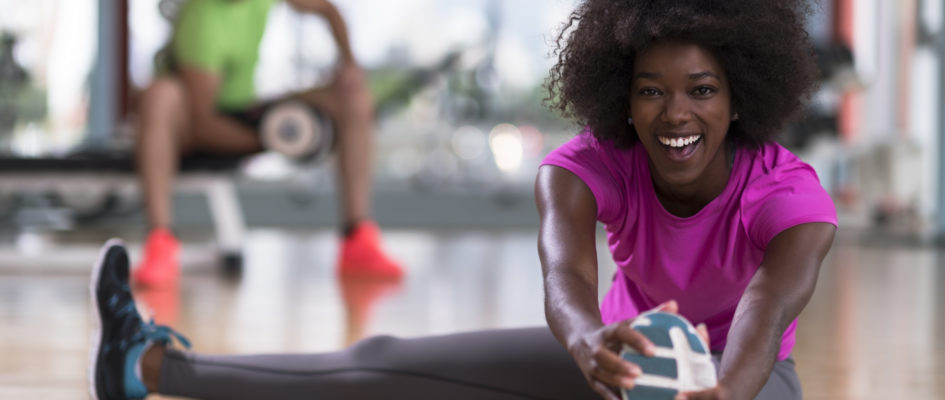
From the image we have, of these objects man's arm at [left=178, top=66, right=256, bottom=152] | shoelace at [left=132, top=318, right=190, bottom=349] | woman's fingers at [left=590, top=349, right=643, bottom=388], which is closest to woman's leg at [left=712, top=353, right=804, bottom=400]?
woman's fingers at [left=590, top=349, right=643, bottom=388]

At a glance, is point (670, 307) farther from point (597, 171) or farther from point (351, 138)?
point (351, 138)

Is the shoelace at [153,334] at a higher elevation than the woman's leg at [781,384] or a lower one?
higher

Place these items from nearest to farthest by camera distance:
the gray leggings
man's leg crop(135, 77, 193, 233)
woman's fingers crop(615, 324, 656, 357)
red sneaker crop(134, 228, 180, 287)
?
woman's fingers crop(615, 324, 656, 357)
the gray leggings
red sneaker crop(134, 228, 180, 287)
man's leg crop(135, 77, 193, 233)

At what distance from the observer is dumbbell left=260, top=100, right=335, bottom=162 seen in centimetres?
292

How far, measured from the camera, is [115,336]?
4.04ft

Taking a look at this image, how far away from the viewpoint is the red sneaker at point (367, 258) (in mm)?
2906

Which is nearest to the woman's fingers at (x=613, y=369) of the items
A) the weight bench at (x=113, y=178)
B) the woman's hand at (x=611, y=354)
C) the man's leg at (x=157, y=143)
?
the woman's hand at (x=611, y=354)

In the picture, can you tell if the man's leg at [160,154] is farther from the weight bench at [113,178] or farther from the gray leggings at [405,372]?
the gray leggings at [405,372]

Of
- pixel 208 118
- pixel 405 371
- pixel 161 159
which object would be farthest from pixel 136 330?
pixel 208 118

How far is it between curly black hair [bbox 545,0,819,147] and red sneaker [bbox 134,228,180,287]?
1.83 meters

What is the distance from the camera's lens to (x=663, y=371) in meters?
0.76

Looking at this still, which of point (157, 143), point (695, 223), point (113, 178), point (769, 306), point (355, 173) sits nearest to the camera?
point (769, 306)

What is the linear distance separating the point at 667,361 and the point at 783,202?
0.79 feet

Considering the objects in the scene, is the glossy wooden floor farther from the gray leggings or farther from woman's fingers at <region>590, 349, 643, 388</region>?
woman's fingers at <region>590, 349, 643, 388</region>
